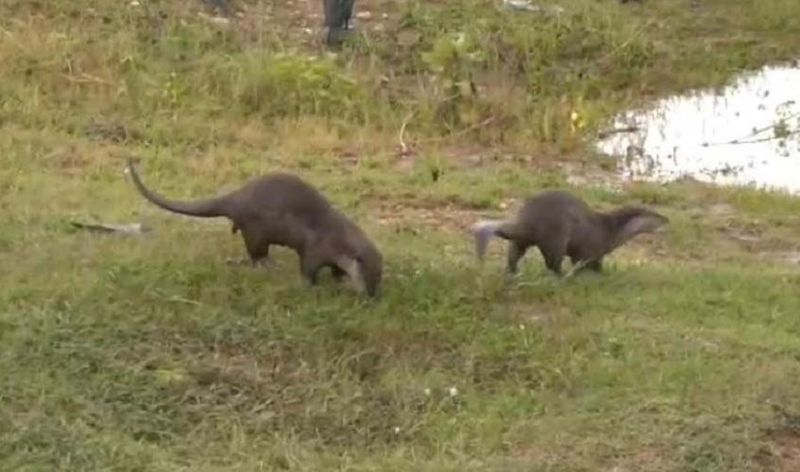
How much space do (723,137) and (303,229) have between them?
5806mm

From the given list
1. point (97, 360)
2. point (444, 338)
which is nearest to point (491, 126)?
point (444, 338)

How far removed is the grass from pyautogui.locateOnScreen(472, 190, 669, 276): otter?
119 mm

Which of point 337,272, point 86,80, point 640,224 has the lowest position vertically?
point 86,80

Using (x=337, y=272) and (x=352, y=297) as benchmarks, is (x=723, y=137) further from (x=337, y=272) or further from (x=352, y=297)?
(x=352, y=297)

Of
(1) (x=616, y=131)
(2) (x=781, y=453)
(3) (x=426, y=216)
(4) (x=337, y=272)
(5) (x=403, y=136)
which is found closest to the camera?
(2) (x=781, y=453)

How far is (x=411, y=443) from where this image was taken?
18.4 feet

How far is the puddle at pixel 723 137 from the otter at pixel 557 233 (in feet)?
10.4

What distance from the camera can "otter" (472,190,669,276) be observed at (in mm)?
7105

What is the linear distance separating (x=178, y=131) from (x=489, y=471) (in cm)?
544

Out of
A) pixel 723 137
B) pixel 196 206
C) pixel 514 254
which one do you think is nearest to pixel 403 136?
pixel 723 137

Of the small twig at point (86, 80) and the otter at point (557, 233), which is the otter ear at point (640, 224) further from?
the small twig at point (86, 80)

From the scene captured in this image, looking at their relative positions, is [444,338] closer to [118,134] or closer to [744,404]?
[744,404]

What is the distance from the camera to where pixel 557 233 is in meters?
7.13

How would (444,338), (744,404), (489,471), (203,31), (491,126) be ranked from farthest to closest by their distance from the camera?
(203,31)
(491,126)
(444,338)
(744,404)
(489,471)
